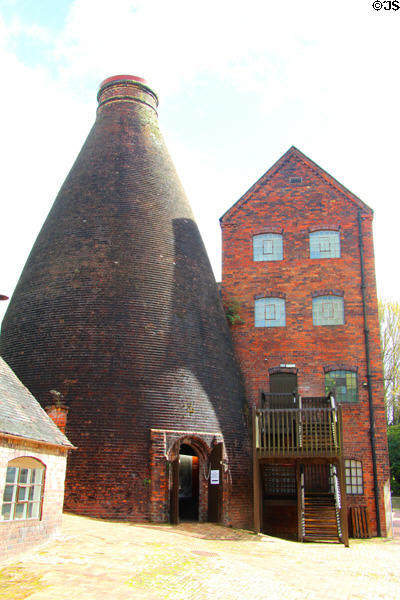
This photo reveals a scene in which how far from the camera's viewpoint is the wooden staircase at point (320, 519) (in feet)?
50.0

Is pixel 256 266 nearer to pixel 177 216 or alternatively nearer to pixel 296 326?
pixel 296 326

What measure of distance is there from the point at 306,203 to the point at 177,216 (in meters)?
5.90

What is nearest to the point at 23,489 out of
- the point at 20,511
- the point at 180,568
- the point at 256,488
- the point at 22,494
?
the point at 22,494

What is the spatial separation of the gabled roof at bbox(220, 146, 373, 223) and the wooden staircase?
10.5 m

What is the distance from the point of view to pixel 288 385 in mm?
19859

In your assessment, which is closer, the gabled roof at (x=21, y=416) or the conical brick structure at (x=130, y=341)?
the gabled roof at (x=21, y=416)

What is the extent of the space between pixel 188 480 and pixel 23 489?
10.2 metres

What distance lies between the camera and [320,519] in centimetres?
1559

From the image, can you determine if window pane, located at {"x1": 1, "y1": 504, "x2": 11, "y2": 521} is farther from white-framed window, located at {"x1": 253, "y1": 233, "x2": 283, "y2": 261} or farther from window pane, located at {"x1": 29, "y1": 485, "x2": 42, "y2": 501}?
white-framed window, located at {"x1": 253, "y1": 233, "x2": 283, "y2": 261}

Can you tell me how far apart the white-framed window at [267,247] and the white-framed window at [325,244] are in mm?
1196

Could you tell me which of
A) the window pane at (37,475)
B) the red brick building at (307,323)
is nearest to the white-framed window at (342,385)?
the red brick building at (307,323)

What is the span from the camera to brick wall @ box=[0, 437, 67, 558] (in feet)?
30.3

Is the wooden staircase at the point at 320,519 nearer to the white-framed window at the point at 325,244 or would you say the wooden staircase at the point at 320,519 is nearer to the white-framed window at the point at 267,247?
the white-framed window at the point at 325,244

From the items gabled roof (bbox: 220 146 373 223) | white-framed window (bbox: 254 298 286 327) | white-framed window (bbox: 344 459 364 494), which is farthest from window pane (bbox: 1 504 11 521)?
gabled roof (bbox: 220 146 373 223)
